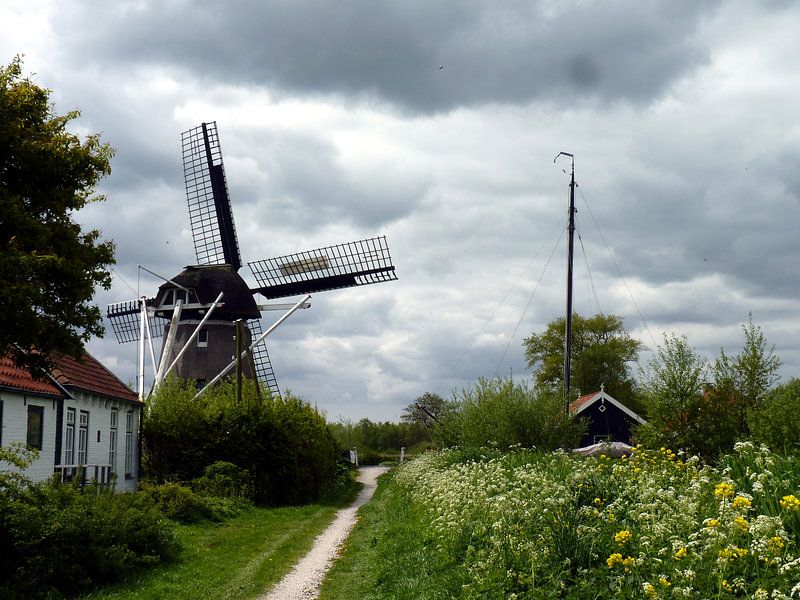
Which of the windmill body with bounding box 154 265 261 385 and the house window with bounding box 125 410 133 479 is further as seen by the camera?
the windmill body with bounding box 154 265 261 385

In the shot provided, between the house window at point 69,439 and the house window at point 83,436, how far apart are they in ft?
2.11

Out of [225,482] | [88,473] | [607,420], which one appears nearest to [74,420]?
[88,473]

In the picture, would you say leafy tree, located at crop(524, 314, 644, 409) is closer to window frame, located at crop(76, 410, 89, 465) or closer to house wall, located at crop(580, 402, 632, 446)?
house wall, located at crop(580, 402, 632, 446)

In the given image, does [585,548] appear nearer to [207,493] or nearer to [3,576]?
[3,576]

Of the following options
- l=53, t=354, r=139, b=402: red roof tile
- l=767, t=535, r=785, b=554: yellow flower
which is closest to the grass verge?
l=767, t=535, r=785, b=554: yellow flower

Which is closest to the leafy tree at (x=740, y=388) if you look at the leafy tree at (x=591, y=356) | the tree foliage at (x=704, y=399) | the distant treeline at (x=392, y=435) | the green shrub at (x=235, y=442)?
the tree foliage at (x=704, y=399)

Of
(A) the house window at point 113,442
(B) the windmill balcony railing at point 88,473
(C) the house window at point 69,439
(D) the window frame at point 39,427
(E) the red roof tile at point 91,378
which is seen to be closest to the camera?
(D) the window frame at point 39,427

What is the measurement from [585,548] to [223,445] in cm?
2536

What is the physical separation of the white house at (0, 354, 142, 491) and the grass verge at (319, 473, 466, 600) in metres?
6.89

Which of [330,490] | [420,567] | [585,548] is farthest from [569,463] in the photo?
[330,490]

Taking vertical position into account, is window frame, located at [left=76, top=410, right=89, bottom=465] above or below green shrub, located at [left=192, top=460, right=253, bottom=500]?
above

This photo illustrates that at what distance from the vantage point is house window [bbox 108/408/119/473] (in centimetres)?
3085

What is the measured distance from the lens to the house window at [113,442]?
30.9 m

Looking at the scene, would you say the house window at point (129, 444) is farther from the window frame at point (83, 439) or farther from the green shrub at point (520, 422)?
the green shrub at point (520, 422)
